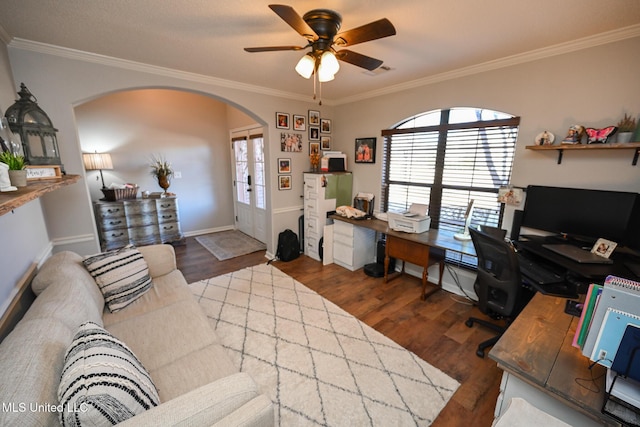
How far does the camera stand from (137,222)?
4.11 metres

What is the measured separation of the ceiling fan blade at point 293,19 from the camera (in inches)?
48.1

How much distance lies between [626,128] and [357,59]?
2044mm

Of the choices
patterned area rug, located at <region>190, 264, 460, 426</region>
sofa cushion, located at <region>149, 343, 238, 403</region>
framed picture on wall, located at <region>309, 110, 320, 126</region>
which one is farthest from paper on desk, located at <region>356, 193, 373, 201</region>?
sofa cushion, located at <region>149, 343, 238, 403</region>

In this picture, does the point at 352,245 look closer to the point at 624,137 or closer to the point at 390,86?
the point at 390,86

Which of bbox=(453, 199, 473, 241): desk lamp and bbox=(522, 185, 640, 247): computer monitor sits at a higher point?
bbox=(522, 185, 640, 247): computer monitor

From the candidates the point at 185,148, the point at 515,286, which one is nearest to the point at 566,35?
the point at 515,286

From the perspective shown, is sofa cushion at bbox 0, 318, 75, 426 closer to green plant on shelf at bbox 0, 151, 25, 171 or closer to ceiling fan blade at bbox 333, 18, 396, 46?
green plant on shelf at bbox 0, 151, 25, 171

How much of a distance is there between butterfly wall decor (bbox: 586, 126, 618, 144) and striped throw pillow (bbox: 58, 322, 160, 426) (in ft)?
10.4

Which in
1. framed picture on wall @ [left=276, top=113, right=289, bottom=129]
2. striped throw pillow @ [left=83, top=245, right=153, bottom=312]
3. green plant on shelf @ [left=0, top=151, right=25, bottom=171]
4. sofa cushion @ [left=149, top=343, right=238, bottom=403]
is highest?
framed picture on wall @ [left=276, top=113, right=289, bottom=129]

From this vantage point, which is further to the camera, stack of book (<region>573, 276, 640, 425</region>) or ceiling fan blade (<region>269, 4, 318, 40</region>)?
ceiling fan blade (<region>269, 4, 318, 40</region>)

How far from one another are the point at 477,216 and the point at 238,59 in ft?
9.79

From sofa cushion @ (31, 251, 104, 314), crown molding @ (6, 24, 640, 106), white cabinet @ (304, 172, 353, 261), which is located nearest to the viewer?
sofa cushion @ (31, 251, 104, 314)

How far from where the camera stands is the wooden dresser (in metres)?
3.84

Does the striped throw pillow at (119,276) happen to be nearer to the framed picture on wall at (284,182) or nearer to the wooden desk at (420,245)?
the framed picture on wall at (284,182)
